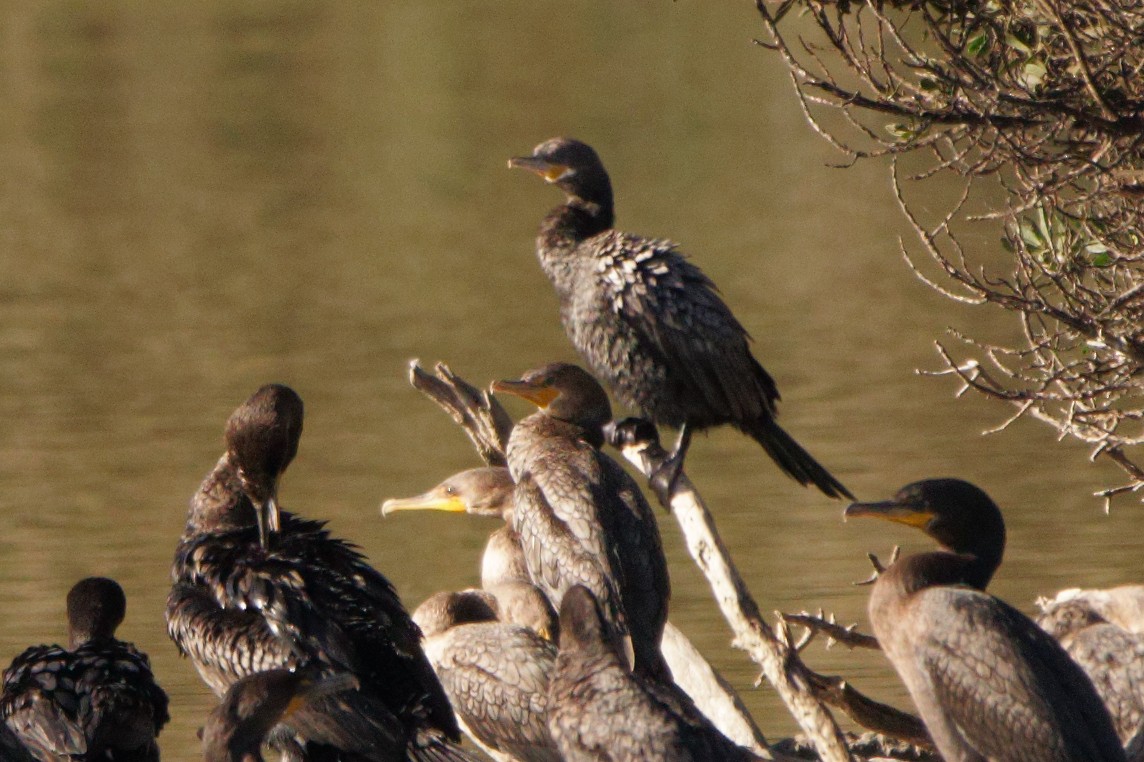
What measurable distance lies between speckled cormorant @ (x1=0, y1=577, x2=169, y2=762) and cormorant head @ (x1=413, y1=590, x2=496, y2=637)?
1.67m

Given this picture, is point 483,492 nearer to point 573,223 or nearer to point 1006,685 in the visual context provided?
point 573,223

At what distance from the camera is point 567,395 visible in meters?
7.66

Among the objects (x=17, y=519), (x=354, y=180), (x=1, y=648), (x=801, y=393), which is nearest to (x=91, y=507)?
(x=17, y=519)

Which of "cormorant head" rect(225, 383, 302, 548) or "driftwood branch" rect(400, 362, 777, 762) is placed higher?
"cormorant head" rect(225, 383, 302, 548)

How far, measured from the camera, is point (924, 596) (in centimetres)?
572

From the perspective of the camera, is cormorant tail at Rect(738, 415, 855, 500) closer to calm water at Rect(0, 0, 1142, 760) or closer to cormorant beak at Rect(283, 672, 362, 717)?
calm water at Rect(0, 0, 1142, 760)

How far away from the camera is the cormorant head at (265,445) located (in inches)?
249

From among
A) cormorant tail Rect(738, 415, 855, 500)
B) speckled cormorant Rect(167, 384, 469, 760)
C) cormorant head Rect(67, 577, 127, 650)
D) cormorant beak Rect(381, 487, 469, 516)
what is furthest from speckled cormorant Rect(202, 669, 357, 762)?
cormorant beak Rect(381, 487, 469, 516)

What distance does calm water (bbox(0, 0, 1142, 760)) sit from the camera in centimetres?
1149

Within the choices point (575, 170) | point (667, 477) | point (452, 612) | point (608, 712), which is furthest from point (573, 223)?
point (608, 712)

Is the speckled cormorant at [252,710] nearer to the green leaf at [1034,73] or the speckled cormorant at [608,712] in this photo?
the speckled cormorant at [608,712]

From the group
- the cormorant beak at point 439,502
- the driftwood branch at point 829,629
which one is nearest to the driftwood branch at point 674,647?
the cormorant beak at point 439,502

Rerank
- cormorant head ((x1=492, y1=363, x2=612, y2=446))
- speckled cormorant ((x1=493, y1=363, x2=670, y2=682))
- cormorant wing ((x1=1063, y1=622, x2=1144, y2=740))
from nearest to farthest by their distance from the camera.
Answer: cormorant wing ((x1=1063, y1=622, x2=1144, y2=740))
speckled cormorant ((x1=493, y1=363, x2=670, y2=682))
cormorant head ((x1=492, y1=363, x2=612, y2=446))

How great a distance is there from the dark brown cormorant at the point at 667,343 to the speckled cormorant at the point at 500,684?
1170 mm
